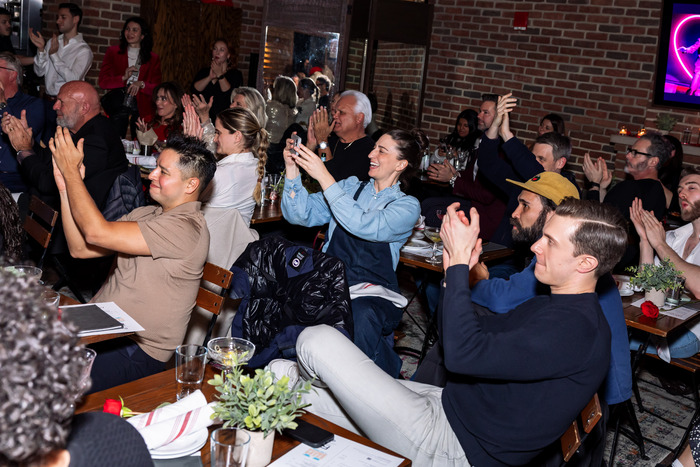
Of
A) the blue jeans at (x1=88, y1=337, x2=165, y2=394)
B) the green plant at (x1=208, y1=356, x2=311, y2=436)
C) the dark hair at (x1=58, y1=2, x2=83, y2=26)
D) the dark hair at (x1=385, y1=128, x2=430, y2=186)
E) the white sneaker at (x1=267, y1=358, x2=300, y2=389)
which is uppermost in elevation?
the dark hair at (x1=58, y1=2, x2=83, y2=26)

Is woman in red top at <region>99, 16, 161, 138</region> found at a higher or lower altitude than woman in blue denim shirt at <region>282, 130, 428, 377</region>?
higher

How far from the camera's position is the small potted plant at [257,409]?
59.2 inches

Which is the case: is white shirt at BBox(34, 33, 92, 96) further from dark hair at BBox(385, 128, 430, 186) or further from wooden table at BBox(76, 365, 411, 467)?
wooden table at BBox(76, 365, 411, 467)

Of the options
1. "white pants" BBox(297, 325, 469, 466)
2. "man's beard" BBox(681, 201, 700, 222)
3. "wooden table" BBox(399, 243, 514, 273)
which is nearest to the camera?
"white pants" BBox(297, 325, 469, 466)

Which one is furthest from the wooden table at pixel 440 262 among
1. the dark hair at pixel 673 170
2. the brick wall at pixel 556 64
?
the brick wall at pixel 556 64

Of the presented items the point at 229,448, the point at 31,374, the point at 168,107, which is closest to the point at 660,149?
the point at 168,107

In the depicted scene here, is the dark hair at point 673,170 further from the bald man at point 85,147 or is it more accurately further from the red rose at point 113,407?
the red rose at point 113,407

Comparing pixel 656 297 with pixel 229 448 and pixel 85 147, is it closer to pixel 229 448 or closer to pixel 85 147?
pixel 229 448

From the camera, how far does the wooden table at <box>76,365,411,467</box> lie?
1.64 metres

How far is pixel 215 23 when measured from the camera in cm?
803

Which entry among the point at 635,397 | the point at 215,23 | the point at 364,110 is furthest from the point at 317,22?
the point at 635,397

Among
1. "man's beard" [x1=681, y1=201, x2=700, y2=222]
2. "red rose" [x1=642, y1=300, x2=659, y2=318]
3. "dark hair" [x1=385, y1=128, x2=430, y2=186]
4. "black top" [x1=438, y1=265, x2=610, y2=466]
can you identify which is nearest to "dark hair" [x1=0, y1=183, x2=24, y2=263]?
"black top" [x1=438, y1=265, x2=610, y2=466]

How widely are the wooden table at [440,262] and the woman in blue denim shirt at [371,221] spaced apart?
22cm

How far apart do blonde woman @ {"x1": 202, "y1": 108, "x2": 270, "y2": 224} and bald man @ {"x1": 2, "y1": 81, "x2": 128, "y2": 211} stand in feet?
2.33
